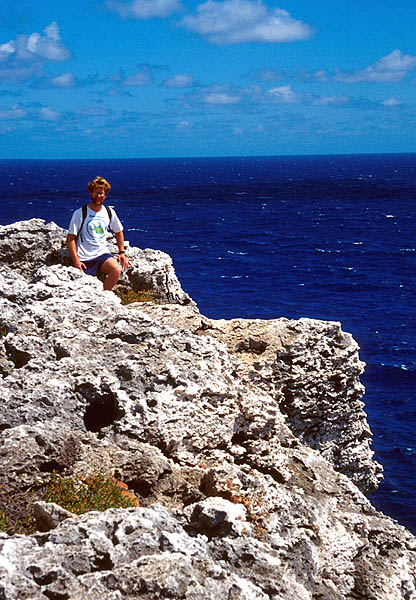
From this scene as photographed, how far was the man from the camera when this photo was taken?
1433cm

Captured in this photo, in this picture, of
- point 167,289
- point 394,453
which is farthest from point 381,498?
point 167,289

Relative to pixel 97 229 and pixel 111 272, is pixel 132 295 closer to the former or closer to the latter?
pixel 111 272

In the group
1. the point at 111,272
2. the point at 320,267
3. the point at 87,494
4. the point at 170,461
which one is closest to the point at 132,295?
the point at 111,272

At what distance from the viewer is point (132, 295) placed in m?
15.9

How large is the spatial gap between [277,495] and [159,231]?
93039 millimetres

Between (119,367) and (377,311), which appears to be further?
(377,311)

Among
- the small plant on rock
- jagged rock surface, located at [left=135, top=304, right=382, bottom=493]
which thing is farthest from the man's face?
the small plant on rock

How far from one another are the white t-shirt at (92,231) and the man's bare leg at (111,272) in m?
0.33

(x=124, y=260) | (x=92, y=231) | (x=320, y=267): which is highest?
(x=92, y=231)

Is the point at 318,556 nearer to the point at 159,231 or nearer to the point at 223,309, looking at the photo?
the point at 223,309

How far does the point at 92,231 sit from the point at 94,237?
0.16 metres

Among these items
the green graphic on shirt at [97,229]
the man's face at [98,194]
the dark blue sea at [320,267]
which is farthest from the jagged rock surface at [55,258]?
the dark blue sea at [320,267]

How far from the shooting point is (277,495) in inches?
361

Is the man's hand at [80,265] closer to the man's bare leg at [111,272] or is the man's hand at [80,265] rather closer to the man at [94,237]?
the man at [94,237]
